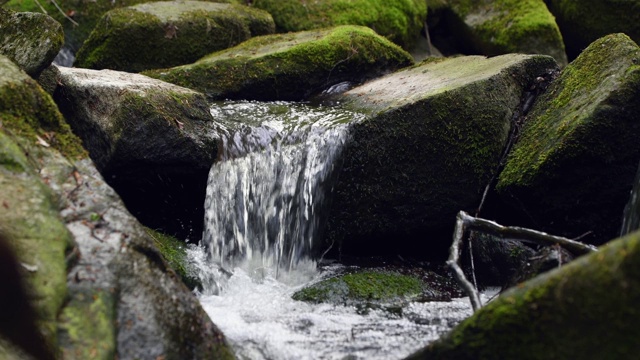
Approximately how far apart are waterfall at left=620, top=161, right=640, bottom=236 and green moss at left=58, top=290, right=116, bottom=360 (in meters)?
3.58

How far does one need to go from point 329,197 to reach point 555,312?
305 centimetres

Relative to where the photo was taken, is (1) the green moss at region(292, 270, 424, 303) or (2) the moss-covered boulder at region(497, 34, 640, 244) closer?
(1) the green moss at region(292, 270, 424, 303)

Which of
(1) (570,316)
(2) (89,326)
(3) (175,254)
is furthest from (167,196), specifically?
(1) (570,316)

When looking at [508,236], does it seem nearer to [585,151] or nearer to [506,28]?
[585,151]

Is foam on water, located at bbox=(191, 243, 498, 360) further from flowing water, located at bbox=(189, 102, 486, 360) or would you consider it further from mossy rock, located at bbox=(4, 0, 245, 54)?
mossy rock, located at bbox=(4, 0, 245, 54)

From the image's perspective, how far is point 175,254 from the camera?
16.9 ft

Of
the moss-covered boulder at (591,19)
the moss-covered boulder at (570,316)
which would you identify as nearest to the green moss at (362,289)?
the moss-covered boulder at (570,316)

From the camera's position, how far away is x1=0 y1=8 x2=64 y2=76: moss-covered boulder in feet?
15.5

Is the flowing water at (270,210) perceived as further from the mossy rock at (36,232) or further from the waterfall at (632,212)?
the mossy rock at (36,232)

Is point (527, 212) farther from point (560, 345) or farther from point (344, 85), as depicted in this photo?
point (560, 345)

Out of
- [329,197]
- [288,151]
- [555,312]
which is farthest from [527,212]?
[555,312]

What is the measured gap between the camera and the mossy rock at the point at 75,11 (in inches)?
319

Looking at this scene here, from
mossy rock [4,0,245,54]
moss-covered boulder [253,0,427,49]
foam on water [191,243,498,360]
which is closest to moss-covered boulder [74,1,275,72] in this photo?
moss-covered boulder [253,0,427,49]

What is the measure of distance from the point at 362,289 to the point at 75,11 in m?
5.36
